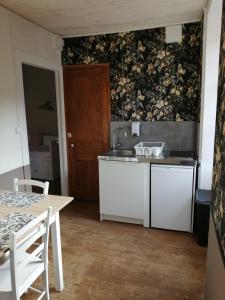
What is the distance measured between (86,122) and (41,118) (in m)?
1.95

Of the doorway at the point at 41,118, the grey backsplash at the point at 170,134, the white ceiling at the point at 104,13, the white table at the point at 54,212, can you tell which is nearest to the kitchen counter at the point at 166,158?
the grey backsplash at the point at 170,134

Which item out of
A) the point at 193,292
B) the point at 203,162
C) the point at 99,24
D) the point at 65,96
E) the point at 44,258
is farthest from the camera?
the point at 65,96

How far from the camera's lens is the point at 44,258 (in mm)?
1724

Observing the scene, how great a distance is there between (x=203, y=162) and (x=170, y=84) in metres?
1.16

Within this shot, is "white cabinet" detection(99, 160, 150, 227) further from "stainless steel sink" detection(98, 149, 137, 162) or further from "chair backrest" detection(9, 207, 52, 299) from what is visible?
"chair backrest" detection(9, 207, 52, 299)

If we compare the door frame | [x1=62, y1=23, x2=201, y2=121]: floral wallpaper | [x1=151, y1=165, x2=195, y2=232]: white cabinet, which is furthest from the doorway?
[x1=151, y1=165, x2=195, y2=232]: white cabinet

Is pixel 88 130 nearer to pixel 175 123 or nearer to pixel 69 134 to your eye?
pixel 69 134

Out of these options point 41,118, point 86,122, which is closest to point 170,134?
point 86,122

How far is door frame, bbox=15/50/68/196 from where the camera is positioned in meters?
2.86

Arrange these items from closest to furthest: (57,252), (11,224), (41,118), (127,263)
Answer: (11,224) < (57,252) < (127,263) < (41,118)

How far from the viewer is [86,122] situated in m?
3.81

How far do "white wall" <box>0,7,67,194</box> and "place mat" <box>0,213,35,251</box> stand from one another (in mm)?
1112

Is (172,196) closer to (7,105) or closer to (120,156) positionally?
(120,156)

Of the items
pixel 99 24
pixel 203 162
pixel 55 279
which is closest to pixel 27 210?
pixel 55 279
